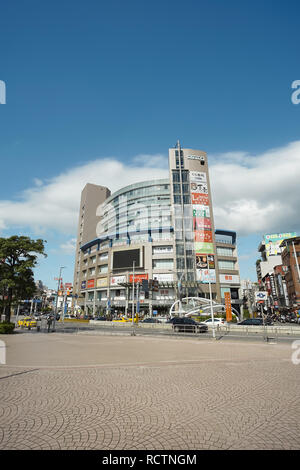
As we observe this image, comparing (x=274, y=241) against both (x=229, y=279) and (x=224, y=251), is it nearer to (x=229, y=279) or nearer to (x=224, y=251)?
(x=224, y=251)

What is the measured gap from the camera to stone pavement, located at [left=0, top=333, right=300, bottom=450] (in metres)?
4.08

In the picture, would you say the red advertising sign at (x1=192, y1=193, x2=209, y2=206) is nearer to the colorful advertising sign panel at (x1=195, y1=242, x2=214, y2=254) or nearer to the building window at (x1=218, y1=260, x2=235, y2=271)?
the colorful advertising sign panel at (x1=195, y1=242, x2=214, y2=254)

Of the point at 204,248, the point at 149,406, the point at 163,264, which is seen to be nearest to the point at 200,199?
the point at 204,248

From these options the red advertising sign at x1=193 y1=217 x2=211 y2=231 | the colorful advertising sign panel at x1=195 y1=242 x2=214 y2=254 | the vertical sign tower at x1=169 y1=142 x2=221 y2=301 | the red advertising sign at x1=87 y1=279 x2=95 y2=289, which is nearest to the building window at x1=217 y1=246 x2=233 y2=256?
the vertical sign tower at x1=169 y1=142 x2=221 y2=301

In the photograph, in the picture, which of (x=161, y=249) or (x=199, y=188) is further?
(x=199, y=188)

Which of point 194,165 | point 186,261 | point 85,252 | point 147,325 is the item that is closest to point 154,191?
point 194,165

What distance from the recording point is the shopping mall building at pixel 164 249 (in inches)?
2687

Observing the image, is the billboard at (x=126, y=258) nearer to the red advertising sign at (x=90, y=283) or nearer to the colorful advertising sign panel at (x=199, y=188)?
the red advertising sign at (x=90, y=283)

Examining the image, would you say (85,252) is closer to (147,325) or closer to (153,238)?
(153,238)

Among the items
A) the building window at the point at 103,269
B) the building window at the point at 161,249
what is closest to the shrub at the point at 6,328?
the building window at the point at 161,249

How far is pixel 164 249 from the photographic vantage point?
72125mm

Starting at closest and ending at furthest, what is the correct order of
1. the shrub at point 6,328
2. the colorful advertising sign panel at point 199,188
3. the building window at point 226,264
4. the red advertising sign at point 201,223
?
the shrub at point 6,328, the red advertising sign at point 201,223, the building window at point 226,264, the colorful advertising sign panel at point 199,188

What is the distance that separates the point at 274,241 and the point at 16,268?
105115 mm

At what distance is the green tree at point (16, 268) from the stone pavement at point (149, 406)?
15074 millimetres
